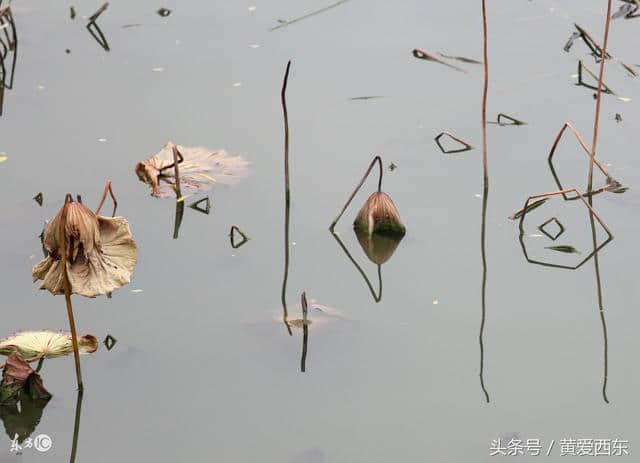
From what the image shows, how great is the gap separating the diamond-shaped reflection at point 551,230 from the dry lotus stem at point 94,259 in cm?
100

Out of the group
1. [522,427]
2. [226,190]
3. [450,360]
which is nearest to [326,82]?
[226,190]

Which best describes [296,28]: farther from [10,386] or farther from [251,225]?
[10,386]

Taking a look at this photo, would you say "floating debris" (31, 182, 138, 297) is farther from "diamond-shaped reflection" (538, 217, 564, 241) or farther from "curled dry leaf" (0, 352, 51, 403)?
"diamond-shaped reflection" (538, 217, 564, 241)

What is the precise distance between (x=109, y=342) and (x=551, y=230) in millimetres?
1031

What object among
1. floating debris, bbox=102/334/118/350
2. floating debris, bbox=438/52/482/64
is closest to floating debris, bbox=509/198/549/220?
floating debris, bbox=438/52/482/64

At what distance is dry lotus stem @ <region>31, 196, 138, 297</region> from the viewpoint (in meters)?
1.87

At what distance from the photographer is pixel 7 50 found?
11.1 ft

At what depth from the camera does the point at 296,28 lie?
347cm

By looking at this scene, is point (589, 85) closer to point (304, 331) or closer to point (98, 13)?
point (304, 331)

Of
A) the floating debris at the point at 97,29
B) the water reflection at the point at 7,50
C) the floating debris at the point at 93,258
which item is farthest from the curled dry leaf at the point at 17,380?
the floating debris at the point at 97,29

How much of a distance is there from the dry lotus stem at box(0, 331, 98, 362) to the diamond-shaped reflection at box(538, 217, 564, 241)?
1.04 metres

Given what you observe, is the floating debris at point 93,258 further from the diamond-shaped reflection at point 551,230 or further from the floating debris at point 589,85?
the floating debris at point 589,85

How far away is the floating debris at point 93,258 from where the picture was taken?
1870 millimetres

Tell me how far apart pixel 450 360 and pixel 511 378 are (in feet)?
0.40
